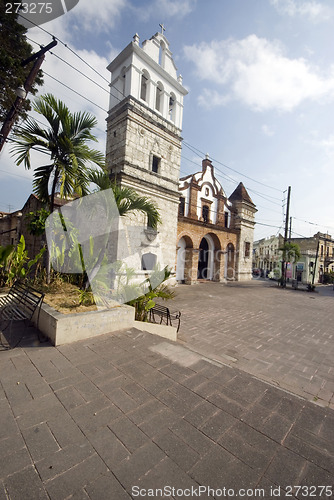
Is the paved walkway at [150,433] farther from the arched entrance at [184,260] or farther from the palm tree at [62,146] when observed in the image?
the arched entrance at [184,260]

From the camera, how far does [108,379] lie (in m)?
2.54

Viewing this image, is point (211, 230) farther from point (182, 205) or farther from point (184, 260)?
point (184, 260)

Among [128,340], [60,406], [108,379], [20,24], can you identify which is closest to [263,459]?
[108,379]

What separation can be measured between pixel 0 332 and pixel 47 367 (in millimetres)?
1545

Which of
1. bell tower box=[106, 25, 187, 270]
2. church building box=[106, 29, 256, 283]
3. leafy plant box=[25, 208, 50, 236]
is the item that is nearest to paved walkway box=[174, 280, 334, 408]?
leafy plant box=[25, 208, 50, 236]

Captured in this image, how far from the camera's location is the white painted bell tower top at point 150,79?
436 inches

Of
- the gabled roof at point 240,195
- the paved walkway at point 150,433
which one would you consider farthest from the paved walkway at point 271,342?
the gabled roof at point 240,195

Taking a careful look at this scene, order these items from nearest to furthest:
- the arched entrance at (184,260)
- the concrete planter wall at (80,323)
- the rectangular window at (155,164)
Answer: the concrete planter wall at (80,323)
the rectangular window at (155,164)
the arched entrance at (184,260)

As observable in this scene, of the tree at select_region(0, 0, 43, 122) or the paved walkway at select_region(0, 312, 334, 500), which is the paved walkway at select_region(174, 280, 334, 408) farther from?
the tree at select_region(0, 0, 43, 122)

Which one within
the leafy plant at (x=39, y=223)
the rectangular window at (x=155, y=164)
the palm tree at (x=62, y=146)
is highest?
the rectangular window at (x=155, y=164)

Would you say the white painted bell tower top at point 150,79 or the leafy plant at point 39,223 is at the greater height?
the white painted bell tower top at point 150,79

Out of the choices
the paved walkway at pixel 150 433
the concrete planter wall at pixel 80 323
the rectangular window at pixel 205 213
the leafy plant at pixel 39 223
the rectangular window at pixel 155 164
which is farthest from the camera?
the rectangular window at pixel 205 213

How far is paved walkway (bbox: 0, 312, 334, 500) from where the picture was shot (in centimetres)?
145

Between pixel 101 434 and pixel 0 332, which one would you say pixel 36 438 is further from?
pixel 0 332
